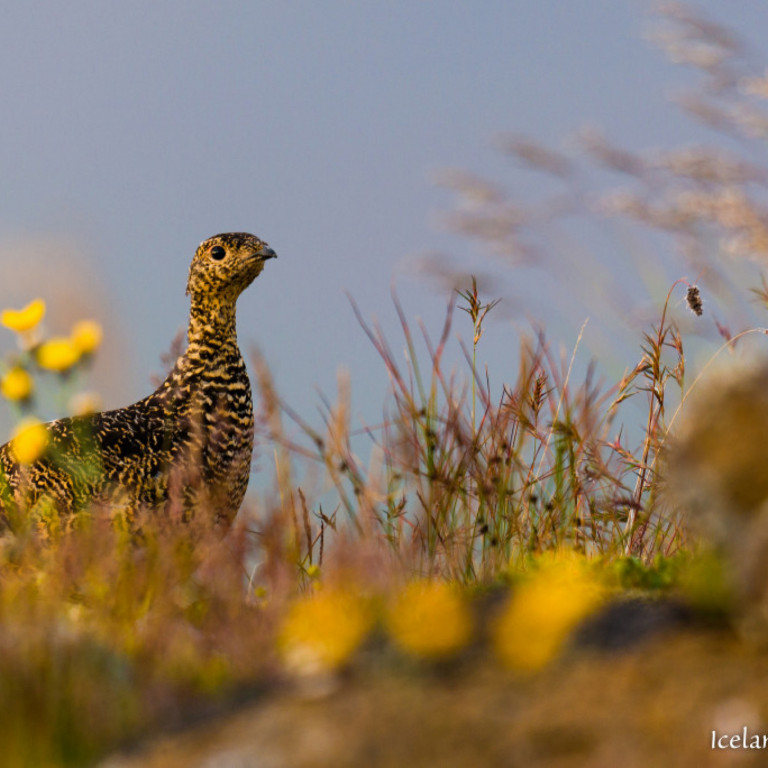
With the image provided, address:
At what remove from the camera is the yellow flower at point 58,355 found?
4688 mm

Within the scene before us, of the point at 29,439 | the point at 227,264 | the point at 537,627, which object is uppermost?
the point at 227,264

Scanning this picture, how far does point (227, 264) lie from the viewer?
5902 mm

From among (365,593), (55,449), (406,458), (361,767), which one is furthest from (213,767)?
(55,449)

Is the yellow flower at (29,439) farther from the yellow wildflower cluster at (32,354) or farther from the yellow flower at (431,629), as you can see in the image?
the yellow flower at (431,629)

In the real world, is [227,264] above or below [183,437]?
above

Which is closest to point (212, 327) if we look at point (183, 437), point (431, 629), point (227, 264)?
point (227, 264)

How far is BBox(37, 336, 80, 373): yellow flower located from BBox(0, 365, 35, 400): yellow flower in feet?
0.32

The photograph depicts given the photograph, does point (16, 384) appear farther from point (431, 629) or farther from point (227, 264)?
point (431, 629)

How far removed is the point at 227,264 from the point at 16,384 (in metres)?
1.59

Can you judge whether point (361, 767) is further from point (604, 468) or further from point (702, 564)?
point (604, 468)

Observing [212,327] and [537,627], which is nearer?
[537,627]

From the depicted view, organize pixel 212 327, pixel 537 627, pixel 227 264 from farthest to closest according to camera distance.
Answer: pixel 212 327, pixel 227 264, pixel 537 627

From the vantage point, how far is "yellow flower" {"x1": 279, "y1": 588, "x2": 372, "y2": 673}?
2.51 metres

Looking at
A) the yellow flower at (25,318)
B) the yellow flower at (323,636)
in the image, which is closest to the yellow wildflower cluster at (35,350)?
the yellow flower at (25,318)
